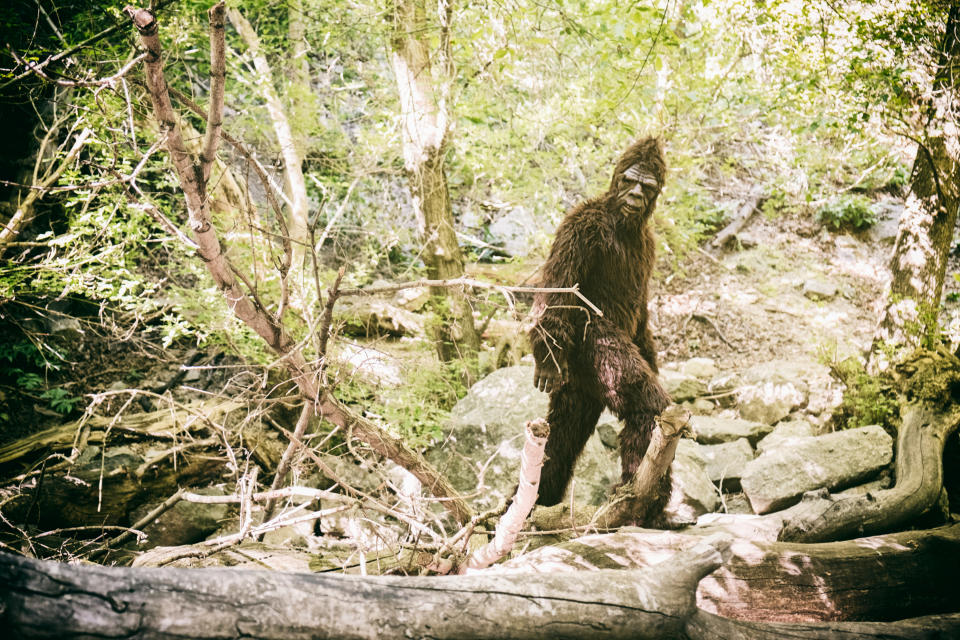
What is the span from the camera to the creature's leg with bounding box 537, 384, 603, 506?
3.12 metres

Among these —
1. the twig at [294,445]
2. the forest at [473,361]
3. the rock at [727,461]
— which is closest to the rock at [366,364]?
the forest at [473,361]

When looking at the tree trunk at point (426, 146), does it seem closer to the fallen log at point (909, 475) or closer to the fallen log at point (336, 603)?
the fallen log at point (909, 475)

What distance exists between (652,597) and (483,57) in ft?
17.2

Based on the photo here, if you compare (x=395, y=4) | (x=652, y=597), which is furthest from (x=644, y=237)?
(x=395, y=4)

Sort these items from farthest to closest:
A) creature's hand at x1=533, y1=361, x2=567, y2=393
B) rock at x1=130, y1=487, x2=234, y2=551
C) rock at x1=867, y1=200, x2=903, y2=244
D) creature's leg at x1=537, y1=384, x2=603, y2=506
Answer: rock at x1=867, y1=200, x2=903, y2=244 < rock at x1=130, y1=487, x2=234, y2=551 < creature's leg at x1=537, y1=384, x2=603, y2=506 < creature's hand at x1=533, y1=361, x2=567, y2=393

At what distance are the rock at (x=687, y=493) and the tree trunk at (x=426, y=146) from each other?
85.3 inches

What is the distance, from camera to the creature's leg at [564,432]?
312cm

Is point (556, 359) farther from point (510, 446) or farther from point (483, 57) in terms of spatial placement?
point (483, 57)

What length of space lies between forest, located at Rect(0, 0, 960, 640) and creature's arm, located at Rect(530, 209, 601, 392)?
0.9 inches

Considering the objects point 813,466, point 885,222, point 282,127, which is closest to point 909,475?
point 813,466

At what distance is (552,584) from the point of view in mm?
1455

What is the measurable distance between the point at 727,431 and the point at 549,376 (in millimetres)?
2833

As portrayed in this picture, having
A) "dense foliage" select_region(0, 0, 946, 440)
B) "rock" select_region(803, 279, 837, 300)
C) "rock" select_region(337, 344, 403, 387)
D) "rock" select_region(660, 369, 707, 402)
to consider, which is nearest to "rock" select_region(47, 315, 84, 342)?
"dense foliage" select_region(0, 0, 946, 440)

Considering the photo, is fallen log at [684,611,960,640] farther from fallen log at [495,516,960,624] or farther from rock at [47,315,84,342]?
rock at [47,315,84,342]
